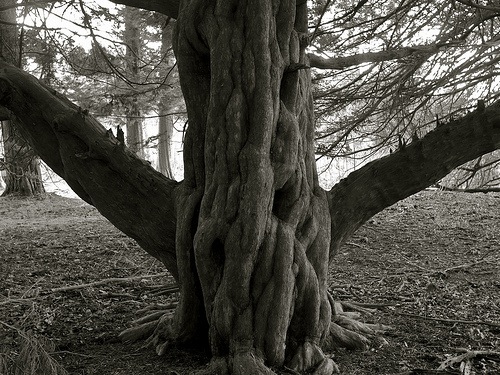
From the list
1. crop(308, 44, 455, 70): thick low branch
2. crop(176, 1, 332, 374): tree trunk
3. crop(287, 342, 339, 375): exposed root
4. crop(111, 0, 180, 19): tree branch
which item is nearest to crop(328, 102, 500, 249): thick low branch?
crop(176, 1, 332, 374): tree trunk

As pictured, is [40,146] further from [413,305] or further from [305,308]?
[413,305]

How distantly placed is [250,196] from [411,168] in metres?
1.19

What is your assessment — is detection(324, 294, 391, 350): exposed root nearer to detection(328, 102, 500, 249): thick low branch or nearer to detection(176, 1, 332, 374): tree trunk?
detection(176, 1, 332, 374): tree trunk

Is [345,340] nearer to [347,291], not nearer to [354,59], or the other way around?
[347,291]

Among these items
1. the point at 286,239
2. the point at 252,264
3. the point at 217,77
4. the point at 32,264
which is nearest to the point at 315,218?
the point at 286,239

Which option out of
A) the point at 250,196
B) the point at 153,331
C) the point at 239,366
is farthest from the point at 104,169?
the point at 239,366

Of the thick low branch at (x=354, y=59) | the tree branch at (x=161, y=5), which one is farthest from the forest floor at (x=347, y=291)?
the tree branch at (x=161, y=5)

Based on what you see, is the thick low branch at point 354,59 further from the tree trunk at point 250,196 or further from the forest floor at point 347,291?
the forest floor at point 347,291

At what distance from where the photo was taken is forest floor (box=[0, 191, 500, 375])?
3.35 metres

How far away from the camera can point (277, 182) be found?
3225mm

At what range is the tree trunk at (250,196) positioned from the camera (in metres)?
3.09

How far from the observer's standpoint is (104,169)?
3822mm

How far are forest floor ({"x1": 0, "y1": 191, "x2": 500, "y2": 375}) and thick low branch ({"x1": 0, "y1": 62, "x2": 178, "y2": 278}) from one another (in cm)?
79

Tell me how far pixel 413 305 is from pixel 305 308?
1.58m
